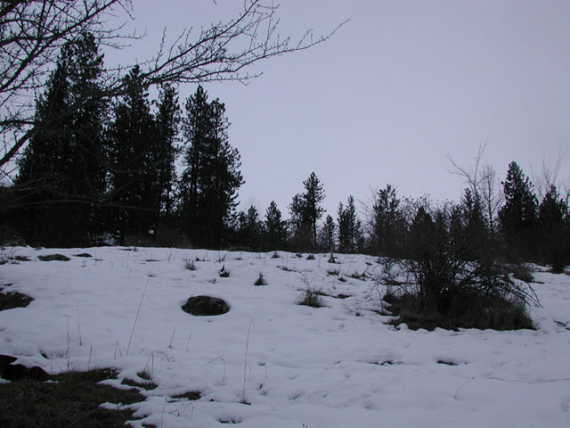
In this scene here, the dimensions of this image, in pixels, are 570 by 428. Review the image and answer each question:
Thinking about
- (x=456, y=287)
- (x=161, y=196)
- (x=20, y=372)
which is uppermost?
(x=161, y=196)

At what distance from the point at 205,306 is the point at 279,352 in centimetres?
169

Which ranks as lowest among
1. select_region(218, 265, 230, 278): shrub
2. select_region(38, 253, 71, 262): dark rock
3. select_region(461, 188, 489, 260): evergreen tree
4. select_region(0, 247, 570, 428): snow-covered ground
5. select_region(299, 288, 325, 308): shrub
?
select_region(0, 247, 570, 428): snow-covered ground

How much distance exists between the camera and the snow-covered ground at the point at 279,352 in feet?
7.76

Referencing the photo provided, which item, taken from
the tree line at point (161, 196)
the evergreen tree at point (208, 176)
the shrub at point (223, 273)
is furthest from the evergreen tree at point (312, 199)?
the shrub at point (223, 273)

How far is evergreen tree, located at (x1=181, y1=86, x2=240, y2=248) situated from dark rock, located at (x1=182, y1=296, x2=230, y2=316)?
16.9 metres

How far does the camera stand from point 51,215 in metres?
14.8

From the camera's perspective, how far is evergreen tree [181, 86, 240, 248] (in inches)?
867

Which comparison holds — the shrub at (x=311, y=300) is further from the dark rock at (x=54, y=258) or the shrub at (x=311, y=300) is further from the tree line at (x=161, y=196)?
the dark rock at (x=54, y=258)

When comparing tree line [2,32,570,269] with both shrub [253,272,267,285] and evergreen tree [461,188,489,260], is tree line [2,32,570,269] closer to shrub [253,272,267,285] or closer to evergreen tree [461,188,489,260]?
evergreen tree [461,188,489,260]

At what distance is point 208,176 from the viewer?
2273 centimetres

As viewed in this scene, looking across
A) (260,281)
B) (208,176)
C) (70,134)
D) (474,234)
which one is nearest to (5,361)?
(70,134)

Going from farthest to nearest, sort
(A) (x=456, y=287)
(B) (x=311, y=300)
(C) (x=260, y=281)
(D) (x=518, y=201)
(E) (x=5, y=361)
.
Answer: (D) (x=518, y=201) < (C) (x=260, y=281) < (B) (x=311, y=300) < (A) (x=456, y=287) < (E) (x=5, y=361)

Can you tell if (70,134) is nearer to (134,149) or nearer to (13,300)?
(134,149)

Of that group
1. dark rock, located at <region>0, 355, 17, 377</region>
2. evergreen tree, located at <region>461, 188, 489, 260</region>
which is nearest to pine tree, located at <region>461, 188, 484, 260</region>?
evergreen tree, located at <region>461, 188, 489, 260</region>
